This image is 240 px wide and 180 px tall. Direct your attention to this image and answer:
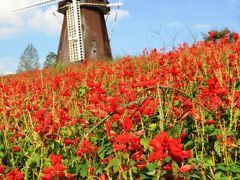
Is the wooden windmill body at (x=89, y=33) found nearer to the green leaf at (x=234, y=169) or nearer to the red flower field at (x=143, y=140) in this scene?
the red flower field at (x=143, y=140)

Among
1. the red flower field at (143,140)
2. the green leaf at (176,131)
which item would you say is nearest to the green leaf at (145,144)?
the red flower field at (143,140)

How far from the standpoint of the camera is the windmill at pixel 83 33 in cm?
2656

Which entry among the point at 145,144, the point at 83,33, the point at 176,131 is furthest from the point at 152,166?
the point at 83,33

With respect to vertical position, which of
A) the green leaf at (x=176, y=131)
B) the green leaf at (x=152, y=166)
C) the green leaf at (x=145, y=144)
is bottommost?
the green leaf at (x=152, y=166)

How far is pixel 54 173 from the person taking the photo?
1.76 meters

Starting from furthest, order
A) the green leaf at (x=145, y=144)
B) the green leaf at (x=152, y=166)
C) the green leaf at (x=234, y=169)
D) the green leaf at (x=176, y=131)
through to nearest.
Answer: the green leaf at (x=176, y=131)
the green leaf at (x=145, y=144)
the green leaf at (x=234, y=169)
the green leaf at (x=152, y=166)

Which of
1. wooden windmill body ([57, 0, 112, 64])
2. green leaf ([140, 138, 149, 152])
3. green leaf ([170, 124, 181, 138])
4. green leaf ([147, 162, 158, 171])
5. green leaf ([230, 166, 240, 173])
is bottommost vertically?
green leaf ([230, 166, 240, 173])

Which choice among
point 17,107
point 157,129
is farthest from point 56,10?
point 157,129

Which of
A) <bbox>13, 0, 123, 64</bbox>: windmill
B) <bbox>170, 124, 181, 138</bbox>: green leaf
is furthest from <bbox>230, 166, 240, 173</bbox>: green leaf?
<bbox>13, 0, 123, 64</bbox>: windmill

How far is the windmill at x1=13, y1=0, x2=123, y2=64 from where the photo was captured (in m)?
26.6

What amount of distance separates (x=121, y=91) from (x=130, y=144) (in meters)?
1.74

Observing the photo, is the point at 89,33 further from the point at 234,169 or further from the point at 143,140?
the point at 234,169

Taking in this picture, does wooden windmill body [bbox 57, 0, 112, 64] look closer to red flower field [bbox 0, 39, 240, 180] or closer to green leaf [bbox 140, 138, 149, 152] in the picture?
red flower field [bbox 0, 39, 240, 180]

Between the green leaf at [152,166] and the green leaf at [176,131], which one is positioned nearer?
the green leaf at [152,166]
